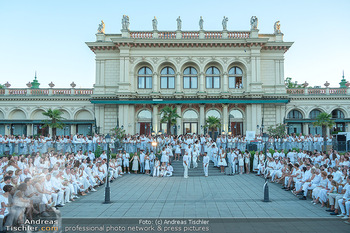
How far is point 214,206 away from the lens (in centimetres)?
1173

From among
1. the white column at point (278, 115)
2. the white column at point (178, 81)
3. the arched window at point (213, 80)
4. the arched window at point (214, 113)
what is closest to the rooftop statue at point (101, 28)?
the white column at point (178, 81)

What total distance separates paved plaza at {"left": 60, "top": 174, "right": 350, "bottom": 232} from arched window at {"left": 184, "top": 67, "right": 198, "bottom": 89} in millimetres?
23063

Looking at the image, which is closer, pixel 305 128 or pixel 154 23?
pixel 154 23

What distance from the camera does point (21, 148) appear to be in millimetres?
23328

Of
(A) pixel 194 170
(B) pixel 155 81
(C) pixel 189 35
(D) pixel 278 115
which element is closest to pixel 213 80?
(C) pixel 189 35

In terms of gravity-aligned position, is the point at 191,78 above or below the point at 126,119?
above

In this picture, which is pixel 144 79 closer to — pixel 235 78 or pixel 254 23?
pixel 235 78

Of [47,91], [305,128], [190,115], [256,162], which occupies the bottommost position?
[256,162]

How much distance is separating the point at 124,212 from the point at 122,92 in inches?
1046

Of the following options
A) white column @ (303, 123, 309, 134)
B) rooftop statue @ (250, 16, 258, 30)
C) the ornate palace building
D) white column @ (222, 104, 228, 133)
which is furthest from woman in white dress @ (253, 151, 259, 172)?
rooftop statue @ (250, 16, 258, 30)

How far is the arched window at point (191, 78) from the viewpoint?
3831cm

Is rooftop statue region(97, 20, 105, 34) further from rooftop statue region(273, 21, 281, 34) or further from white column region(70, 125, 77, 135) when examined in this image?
rooftop statue region(273, 21, 281, 34)

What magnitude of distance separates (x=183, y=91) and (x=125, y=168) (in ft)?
59.1

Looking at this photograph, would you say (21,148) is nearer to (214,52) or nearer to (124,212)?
(124,212)
